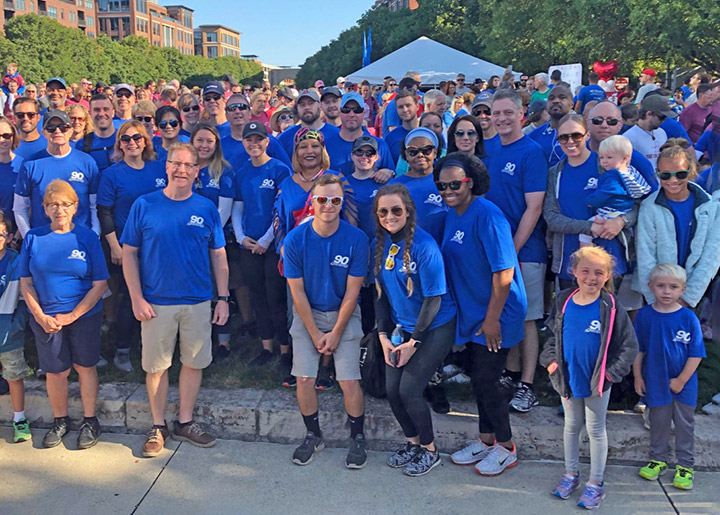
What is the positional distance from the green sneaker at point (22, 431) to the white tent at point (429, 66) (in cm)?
1566

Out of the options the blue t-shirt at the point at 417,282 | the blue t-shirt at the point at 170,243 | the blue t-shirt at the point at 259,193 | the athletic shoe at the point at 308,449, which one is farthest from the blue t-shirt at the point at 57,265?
the blue t-shirt at the point at 417,282

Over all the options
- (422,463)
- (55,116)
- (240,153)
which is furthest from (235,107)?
(422,463)

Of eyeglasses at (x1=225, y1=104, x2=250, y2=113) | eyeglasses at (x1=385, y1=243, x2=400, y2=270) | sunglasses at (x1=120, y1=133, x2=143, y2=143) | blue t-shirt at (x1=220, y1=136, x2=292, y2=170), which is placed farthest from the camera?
eyeglasses at (x1=225, y1=104, x2=250, y2=113)

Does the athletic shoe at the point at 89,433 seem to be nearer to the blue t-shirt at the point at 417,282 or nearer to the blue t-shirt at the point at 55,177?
the blue t-shirt at the point at 55,177

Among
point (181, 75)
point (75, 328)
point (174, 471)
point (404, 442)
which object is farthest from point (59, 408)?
point (181, 75)

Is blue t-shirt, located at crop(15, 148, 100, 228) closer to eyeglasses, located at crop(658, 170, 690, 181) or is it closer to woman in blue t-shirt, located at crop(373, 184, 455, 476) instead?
woman in blue t-shirt, located at crop(373, 184, 455, 476)

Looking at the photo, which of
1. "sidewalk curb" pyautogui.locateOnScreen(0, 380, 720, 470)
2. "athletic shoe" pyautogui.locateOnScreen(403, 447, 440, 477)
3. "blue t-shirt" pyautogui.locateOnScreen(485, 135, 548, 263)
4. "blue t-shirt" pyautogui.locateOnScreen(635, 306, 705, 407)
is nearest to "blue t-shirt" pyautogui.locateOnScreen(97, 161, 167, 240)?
"sidewalk curb" pyautogui.locateOnScreen(0, 380, 720, 470)

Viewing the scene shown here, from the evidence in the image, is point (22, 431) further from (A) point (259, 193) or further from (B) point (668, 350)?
Answer: (B) point (668, 350)

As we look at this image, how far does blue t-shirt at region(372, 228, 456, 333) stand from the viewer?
3709mm

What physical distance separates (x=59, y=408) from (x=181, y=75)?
289 feet

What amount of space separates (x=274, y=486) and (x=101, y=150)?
3400 millimetres

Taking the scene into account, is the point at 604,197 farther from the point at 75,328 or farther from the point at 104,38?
the point at 104,38

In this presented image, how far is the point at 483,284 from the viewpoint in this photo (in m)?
3.86

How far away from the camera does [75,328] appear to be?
4.38 meters
